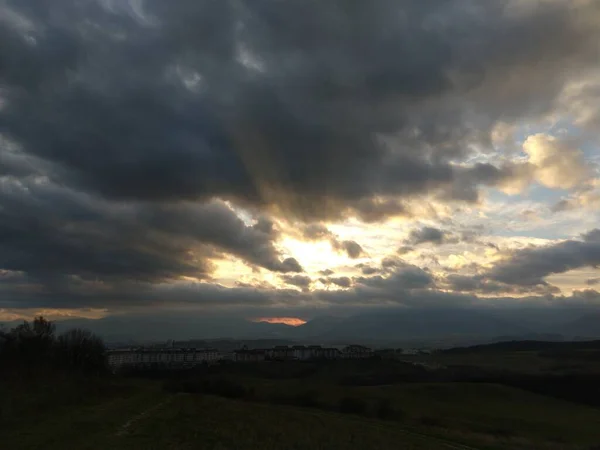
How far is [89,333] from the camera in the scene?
119 metres

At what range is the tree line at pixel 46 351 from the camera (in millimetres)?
85506

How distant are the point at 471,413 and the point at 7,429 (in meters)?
80.7

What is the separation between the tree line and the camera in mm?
85506

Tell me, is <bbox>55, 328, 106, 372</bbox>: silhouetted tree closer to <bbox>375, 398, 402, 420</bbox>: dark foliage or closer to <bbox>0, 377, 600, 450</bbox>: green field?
<bbox>0, 377, 600, 450</bbox>: green field

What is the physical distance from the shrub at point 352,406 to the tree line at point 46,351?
48002 mm

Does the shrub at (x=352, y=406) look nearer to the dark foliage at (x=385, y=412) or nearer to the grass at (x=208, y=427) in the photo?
the grass at (x=208, y=427)

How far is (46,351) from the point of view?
3757 inches

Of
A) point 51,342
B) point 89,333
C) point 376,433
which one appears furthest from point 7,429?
point 89,333

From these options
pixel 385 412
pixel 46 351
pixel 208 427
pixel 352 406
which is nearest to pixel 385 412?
pixel 385 412

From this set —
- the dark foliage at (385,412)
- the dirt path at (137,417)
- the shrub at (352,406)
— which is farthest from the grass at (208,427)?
the shrub at (352,406)

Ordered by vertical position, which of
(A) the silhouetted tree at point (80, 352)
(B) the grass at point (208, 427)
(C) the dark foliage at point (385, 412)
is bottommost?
(C) the dark foliage at point (385, 412)

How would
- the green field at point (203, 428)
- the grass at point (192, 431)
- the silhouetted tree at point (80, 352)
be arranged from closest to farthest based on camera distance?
1. the grass at point (192, 431)
2. the green field at point (203, 428)
3. the silhouetted tree at point (80, 352)

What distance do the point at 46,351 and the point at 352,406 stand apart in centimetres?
5732

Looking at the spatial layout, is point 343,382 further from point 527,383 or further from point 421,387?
point 527,383
